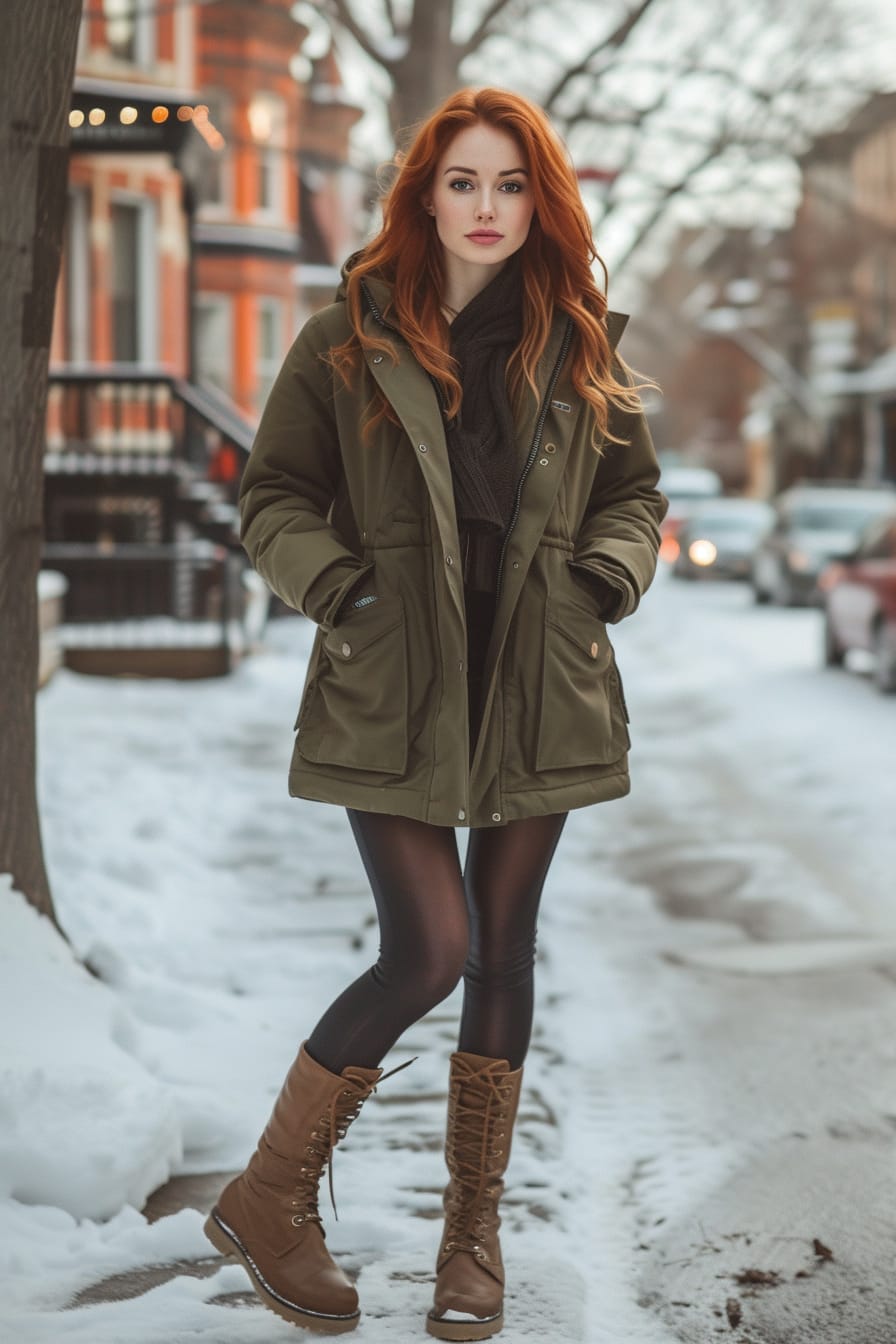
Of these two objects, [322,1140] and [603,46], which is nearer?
[322,1140]

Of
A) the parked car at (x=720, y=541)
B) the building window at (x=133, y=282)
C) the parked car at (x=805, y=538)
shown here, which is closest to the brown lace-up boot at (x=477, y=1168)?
A: the building window at (x=133, y=282)

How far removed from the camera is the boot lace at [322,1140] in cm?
316

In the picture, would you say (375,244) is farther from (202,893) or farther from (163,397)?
(163,397)

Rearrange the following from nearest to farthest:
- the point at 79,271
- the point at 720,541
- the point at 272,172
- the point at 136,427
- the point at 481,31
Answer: the point at 136,427, the point at 481,31, the point at 79,271, the point at 720,541, the point at 272,172

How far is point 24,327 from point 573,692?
2.14 meters

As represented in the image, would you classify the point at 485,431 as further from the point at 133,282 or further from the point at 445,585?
the point at 133,282

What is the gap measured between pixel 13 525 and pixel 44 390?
372mm

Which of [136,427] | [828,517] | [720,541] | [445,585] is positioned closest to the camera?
[445,585]

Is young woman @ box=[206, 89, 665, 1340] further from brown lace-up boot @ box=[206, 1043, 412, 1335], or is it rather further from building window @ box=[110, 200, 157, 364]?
building window @ box=[110, 200, 157, 364]

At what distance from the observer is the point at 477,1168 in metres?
3.29

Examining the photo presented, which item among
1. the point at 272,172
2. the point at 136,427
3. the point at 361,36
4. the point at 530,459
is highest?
the point at 272,172

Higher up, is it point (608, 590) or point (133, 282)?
point (133, 282)

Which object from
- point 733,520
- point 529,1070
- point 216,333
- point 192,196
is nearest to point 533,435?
point 529,1070

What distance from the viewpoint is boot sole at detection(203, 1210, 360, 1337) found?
10.4 feet
